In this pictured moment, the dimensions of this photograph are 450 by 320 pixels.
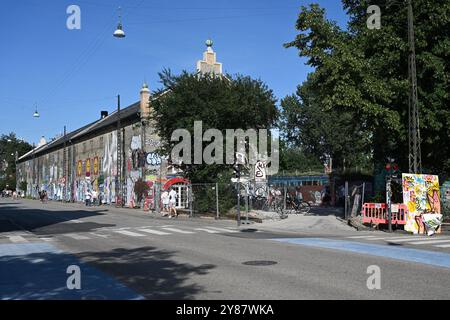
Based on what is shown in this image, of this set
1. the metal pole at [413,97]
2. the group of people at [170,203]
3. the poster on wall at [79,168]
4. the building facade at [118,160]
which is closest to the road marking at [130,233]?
the group of people at [170,203]

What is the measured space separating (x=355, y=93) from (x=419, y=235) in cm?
698

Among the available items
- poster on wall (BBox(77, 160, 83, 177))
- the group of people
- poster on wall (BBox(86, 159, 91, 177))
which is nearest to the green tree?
poster on wall (BBox(77, 160, 83, 177))

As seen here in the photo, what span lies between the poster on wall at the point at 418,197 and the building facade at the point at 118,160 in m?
17.4

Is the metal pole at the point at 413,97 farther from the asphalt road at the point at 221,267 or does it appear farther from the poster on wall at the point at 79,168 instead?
the poster on wall at the point at 79,168

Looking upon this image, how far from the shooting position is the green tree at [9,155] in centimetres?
14562

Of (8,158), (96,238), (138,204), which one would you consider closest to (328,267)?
(96,238)

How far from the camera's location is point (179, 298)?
7531mm

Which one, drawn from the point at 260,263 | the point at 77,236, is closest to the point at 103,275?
the point at 260,263

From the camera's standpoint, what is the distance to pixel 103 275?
9680 mm

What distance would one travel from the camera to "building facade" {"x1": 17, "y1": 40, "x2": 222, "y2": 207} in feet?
155

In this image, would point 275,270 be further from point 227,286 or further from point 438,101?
point 438,101

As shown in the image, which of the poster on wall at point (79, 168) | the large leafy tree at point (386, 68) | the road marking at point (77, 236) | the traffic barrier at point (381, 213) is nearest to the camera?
the road marking at point (77, 236)

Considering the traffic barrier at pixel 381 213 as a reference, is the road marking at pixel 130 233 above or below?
below

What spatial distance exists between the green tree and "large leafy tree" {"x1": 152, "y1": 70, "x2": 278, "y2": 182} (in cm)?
12223
